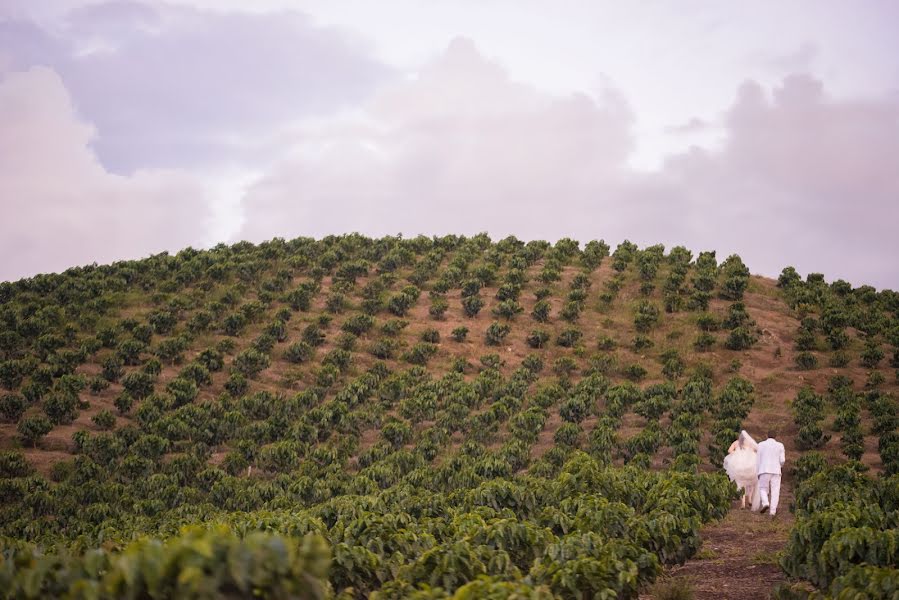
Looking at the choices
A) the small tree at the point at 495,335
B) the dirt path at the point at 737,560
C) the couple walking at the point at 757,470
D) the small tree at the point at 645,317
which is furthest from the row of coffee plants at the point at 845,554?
the small tree at the point at 645,317

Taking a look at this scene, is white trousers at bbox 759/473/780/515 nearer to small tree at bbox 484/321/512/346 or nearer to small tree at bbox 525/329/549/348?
small tree at bbox 525/329/549/348

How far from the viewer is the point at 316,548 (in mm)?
5117

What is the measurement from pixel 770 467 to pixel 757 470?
521mm

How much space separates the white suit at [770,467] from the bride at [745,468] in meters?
0.39

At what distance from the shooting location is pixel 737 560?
1269 centimetres

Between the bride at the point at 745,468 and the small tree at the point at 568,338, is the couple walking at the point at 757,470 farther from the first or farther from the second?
the small tree at the point at 568,338

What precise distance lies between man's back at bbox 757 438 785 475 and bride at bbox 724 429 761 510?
692 mm

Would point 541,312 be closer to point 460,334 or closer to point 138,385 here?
point 460,334

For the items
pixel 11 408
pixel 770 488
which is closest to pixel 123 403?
pixel 11 408

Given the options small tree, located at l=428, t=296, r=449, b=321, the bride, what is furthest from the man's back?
small tree, located at l=428, t=296, r=449, b=321

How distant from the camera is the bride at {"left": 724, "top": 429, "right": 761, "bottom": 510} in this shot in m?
18.0

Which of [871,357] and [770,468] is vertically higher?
[871,357]

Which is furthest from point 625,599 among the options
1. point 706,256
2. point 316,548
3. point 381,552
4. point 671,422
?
point 706,256

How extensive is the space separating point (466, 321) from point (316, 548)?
37.9 meters
